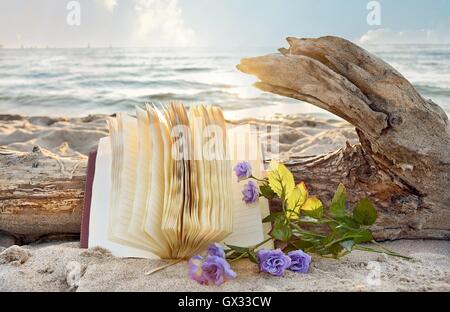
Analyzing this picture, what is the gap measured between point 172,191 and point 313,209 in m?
0.33

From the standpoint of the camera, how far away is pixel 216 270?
3.46ft

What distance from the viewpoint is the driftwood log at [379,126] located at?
1.36 meters

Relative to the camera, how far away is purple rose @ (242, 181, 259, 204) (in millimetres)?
1352

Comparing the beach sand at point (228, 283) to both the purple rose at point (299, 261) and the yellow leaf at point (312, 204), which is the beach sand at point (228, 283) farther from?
the yellow leaf at point (312, 204)

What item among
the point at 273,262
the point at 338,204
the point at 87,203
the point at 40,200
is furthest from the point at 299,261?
the point at 40,200

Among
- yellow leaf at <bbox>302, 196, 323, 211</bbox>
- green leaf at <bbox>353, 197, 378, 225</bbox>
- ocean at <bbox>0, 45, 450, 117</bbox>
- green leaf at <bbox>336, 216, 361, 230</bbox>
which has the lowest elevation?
green leaf at <bbox>336, 216, 361, 230</bbox>

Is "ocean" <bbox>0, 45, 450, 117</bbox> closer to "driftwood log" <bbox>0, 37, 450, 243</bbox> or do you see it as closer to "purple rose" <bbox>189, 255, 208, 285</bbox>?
"driftwood log" <bbox>0, 37, 450, 243</bbox>

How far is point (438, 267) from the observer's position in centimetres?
121

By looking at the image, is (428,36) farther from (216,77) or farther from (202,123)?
(202,123)

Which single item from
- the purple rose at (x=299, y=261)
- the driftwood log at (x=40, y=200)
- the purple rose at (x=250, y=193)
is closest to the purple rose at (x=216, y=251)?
the purple rose at (x=299, y=261)

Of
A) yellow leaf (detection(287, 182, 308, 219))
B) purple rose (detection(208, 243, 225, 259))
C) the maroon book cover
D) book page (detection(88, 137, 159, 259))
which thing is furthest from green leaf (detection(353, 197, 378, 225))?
the maroon book cover

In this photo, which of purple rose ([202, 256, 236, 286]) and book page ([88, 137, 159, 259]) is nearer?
purple rose ([202, 256, 236, 286])

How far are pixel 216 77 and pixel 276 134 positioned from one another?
135 inches

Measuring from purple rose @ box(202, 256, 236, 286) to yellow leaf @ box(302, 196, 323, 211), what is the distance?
280 mm
